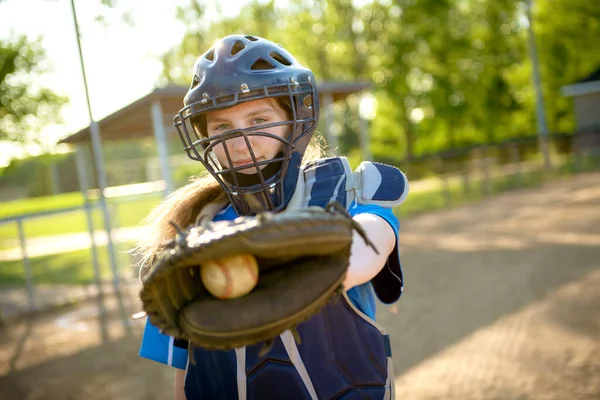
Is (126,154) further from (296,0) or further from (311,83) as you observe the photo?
(311,83)

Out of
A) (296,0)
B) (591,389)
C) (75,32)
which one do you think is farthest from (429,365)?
(296,0)

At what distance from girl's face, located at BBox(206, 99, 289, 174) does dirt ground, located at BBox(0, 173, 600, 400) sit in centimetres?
69

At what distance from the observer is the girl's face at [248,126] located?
1.64 m

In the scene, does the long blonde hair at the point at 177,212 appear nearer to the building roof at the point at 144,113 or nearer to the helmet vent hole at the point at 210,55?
the helmet vent hole at the point at 210,55

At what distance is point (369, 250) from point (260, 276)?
0.26 m

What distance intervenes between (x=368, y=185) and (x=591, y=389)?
2.60 m

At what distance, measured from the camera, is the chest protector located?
1.55 metres

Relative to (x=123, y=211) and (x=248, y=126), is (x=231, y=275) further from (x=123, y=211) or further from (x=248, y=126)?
(x=123, y=211)

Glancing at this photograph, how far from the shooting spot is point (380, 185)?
5.11 feet

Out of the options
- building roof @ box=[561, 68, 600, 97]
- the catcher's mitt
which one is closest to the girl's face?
the catcher's mitt

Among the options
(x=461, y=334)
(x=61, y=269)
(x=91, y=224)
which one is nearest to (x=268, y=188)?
(x=461, y=334)

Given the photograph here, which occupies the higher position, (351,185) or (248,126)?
(248,126)

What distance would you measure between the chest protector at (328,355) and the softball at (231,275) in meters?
0.41

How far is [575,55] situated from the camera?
27.8m
